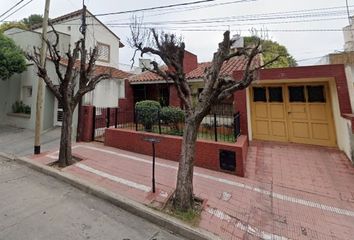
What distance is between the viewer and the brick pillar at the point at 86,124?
9758 mm

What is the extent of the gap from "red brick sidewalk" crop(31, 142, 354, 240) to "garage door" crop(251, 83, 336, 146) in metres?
0.63

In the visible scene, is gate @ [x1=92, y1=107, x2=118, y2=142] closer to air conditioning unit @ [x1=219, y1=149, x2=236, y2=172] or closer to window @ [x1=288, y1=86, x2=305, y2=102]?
air conditioning unit @ [x1=219, y1=149, x2=236, y2=172]

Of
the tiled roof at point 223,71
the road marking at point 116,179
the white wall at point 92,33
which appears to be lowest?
the road marking at point 116,179

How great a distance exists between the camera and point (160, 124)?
327 inches

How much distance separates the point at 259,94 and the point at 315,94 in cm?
208

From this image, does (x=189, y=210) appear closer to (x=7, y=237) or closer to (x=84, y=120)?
(x=7, y=237)

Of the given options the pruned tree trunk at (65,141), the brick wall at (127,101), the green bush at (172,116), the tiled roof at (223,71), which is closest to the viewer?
the pruned tree trunk at (65,141)

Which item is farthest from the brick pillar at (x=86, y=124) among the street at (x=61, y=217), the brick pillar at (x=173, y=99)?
the brick pillar at (x=173, y=99)

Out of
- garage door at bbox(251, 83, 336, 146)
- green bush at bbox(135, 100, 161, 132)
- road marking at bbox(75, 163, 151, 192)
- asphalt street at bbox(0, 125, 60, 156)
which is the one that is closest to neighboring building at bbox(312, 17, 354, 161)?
garage door at bbox(251, 83, 336, 146)

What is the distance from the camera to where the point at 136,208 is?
442 centimetres

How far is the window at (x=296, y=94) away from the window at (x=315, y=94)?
0.73 ft

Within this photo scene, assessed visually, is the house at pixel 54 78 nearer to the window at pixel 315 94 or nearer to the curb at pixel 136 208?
the curb at pixel 136 208

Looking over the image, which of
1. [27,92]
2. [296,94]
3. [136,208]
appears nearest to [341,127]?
[296,94]

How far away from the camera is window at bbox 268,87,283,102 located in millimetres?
8875
